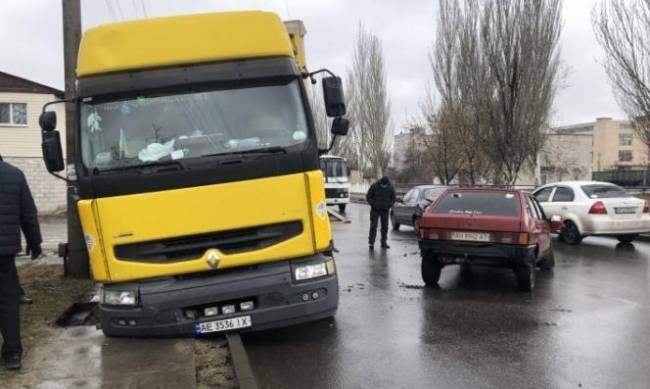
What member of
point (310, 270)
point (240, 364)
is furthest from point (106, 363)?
point (310, 270)

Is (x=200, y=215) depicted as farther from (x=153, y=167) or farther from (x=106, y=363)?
(x=106, y=363)

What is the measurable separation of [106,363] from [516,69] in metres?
19.9

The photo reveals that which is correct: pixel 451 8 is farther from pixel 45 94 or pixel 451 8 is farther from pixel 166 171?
pixel 166 171

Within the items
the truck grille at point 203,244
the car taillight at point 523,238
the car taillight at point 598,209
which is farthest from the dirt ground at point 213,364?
the car taillight at point 598,209

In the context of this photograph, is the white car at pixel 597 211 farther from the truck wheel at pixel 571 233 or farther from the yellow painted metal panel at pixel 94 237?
the yellow painted metal panel at pixel 94 237

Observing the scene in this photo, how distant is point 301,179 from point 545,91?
789 inches

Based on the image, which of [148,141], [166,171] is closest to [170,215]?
[166,171]

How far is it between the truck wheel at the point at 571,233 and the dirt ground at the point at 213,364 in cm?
1116

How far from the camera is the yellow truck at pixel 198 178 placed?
5500 mm

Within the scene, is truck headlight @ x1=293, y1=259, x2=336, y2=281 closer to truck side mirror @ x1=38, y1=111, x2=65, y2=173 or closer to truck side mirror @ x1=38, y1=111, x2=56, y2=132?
truck side mirror @ x1=38, y1=111, x2=65, y2=173

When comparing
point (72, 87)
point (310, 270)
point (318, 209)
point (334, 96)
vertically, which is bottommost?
point (310, 270)

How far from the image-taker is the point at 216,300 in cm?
558

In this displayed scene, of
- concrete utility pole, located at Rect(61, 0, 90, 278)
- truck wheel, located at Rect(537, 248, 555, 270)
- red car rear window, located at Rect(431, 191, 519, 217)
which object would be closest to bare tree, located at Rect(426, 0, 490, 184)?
truck wheel, located at Rect(537, 248, 555, 270)

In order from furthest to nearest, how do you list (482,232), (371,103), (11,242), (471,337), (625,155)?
1. (625,155)
2. (371,103)
3. (482,232)
4. (471,337)
5. (11,242)
